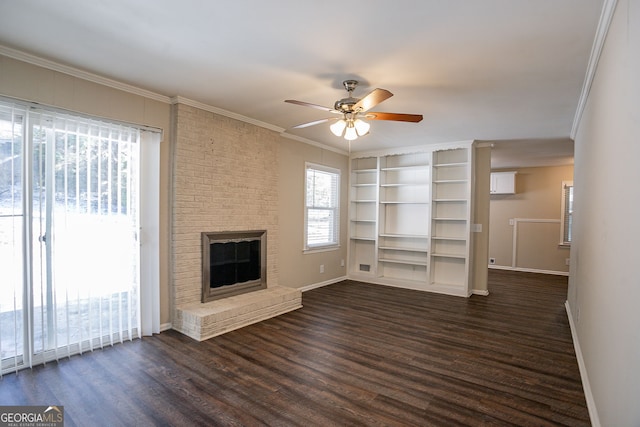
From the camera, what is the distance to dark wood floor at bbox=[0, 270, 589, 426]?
2.15 meters

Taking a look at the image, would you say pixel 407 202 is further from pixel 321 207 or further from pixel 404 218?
pixel 321 207

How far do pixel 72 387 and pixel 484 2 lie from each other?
3766 mm

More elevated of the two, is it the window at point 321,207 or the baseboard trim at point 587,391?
the window at point 321,207

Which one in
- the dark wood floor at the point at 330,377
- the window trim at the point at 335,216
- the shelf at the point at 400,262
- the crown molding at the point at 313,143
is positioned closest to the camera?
the dark wood floor at the point at 330,377

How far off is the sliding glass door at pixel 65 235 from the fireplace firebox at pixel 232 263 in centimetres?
76

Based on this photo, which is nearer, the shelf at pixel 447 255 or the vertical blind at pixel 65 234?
the vertical blind at pixel 65 234

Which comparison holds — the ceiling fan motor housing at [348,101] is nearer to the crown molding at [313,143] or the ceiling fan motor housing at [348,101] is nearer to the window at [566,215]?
the crown molding at [313,143]

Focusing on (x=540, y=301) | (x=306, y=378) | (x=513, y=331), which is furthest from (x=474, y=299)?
(x=306, y=378)

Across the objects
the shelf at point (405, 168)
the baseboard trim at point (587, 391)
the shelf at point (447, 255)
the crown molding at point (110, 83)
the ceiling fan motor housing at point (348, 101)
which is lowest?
the baseboard trim at point (587, 391)

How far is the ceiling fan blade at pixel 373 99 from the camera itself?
8.16 feet

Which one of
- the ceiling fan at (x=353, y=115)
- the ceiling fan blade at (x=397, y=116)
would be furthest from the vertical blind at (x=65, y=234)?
the ceiling fan blade at (x=397, y=116)

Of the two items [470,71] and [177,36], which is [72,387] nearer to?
[177,36]

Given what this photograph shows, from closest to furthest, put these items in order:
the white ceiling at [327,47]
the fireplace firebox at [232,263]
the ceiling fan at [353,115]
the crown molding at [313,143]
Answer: the white ceiling at [327,47], the ceiling fan at [353,115], the fireplace firebox at [232,263], the crown molding at [313,143]

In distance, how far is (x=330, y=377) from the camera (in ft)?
8.69
